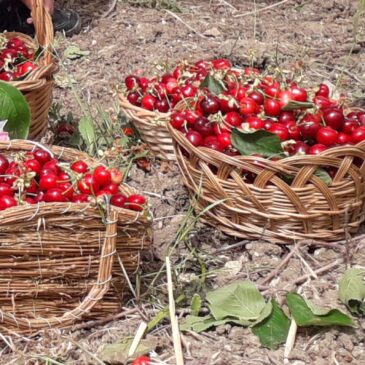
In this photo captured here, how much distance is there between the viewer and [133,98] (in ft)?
7.80

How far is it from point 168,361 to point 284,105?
0.71 meters

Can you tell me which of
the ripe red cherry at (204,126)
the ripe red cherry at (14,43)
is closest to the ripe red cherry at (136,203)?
the ripe red cherry at (204,126)

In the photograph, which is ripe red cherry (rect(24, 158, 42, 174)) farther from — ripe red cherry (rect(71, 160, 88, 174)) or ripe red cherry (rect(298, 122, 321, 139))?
ripe red cherry (rect(298, 122, 321, 139))

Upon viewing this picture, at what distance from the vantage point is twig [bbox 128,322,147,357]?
5.21 ft

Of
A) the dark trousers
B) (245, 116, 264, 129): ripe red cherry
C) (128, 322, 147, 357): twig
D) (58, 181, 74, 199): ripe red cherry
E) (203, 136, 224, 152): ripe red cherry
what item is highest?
(58, 181, 74, 199): ripe red cherry

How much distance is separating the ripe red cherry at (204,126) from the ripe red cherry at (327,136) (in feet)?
0.82

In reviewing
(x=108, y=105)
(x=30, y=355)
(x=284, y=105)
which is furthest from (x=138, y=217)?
(x=108, y=105)

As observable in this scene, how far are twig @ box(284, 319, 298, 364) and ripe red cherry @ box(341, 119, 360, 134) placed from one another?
1.66 feet

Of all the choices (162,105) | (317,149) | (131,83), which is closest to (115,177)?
(317,149)

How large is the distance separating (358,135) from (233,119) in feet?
0.93

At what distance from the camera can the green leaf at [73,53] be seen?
319cm

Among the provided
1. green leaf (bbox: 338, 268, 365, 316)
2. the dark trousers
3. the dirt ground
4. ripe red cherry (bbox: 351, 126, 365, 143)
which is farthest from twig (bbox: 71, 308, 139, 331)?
the dark trousers

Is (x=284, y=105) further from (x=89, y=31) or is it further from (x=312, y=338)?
(x=89, y=31)

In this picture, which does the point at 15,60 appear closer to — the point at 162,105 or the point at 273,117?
the point at 162,105
